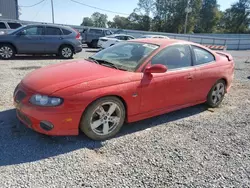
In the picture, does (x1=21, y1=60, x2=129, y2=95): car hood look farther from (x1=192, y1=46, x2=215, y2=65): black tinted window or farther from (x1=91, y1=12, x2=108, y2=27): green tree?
(x1=91, y1=12, x2=108, y2=27): green tree

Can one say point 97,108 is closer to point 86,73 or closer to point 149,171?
point 86,73

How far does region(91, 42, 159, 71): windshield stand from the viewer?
3.78m

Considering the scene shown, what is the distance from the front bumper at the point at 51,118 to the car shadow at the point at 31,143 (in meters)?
0.21

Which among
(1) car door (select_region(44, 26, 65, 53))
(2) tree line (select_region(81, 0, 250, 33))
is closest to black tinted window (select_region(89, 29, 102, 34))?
(1) car door (select_region(44, 26, 65, 53))

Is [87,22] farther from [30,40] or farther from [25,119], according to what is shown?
[25,119]

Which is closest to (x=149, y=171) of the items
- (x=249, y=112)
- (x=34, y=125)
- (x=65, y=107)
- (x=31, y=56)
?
(x=65, y=107)

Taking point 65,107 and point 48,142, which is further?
point 48,142

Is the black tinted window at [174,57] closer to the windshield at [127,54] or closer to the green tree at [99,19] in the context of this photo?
the windshield at [127,54]

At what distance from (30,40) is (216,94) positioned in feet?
26.5

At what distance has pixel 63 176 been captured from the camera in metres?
2.55

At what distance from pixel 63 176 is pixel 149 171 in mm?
985

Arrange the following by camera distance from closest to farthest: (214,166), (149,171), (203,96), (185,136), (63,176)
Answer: (63,176) < (149,171) < (214,166) < (185,136) < (203,96)

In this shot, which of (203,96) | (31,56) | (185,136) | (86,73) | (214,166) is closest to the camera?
(214,166)

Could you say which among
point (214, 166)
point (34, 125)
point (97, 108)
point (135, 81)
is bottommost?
point (214, 166)
